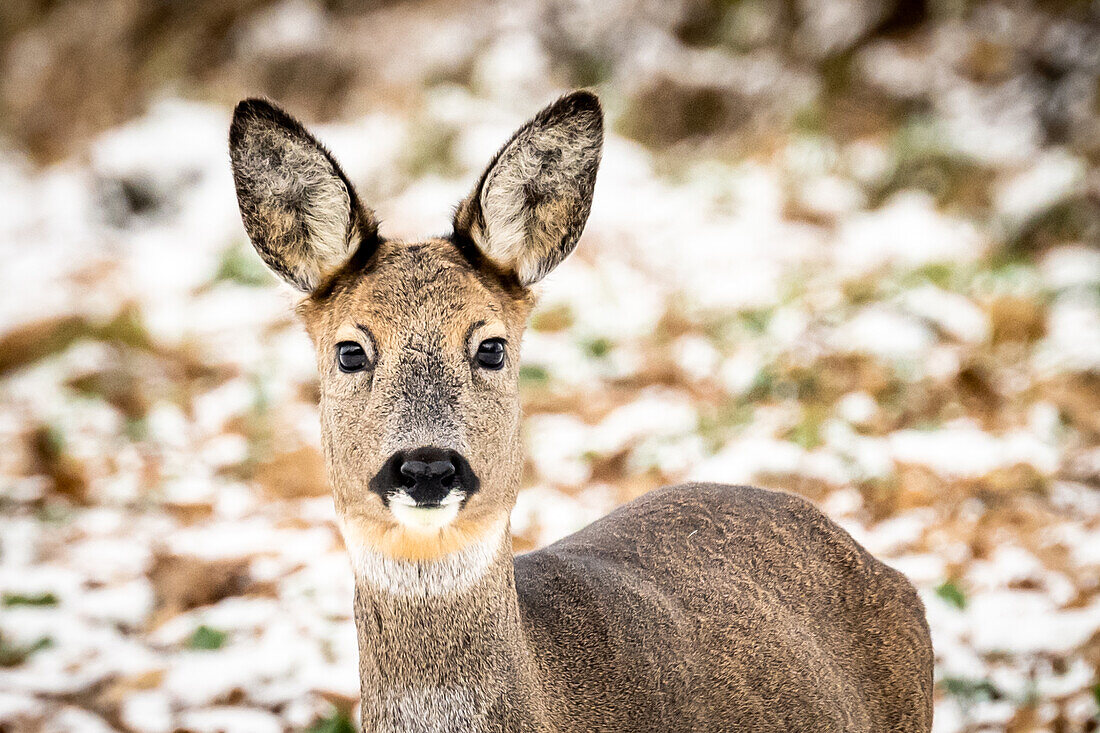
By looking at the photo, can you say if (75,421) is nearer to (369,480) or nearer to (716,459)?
(716,459)

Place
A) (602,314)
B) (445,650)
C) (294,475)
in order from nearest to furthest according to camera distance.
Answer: (445,650) < (294,475) < (602,314)

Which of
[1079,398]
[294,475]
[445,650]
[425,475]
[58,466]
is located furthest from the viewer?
[1079,398]

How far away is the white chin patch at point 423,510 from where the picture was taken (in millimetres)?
2645

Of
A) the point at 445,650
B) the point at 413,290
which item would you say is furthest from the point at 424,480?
the point at 413,290

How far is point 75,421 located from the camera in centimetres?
687

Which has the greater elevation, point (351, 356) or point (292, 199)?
point (292, 199)

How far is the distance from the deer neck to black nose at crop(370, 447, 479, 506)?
0.22 metres

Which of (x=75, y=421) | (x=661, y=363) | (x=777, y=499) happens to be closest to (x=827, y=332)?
(x=661, y=363)

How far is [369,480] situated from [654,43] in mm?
10251

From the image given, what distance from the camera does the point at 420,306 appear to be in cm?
293

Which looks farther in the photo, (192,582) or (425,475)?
(192,582)

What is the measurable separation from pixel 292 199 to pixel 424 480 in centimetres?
98

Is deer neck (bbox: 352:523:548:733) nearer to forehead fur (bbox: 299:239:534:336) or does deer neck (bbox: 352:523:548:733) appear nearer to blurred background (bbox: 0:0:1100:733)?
forehead fur (bbox: 299:239:534:336)

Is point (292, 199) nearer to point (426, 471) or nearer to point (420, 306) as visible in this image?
point (420, 306)
